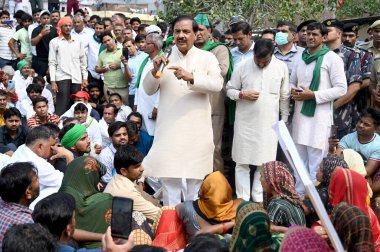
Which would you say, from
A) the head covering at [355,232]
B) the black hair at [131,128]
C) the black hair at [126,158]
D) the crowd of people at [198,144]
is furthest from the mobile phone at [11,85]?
the head covering at [355,232]

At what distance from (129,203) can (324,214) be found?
0.97 m

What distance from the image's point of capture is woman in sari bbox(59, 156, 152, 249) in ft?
15.9

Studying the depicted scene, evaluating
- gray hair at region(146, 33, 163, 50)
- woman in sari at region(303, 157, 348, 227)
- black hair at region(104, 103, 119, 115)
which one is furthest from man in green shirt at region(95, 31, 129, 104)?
woman in sari at region(303, 157, 348, 227)

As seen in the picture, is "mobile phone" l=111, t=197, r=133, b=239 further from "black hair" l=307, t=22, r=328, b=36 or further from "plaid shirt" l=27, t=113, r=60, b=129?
"plaid shirt" l=27, t=113, r=60, b=129

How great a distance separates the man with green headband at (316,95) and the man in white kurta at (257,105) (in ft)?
0.69

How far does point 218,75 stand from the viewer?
20.8 ft

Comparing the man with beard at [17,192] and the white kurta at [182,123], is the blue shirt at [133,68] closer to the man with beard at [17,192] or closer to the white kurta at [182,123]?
the white kurta at [182,123]

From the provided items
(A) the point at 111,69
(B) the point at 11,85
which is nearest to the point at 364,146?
(A) the point at 111,69

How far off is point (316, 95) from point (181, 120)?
5.07 feet

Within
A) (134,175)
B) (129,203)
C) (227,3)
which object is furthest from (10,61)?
(129,203)

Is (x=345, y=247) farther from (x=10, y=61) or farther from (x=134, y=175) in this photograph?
(x=10, y=61)

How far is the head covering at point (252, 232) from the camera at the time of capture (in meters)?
3.53

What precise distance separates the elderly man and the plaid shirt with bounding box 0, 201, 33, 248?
253 inches

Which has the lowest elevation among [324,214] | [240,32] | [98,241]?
[98,241]
